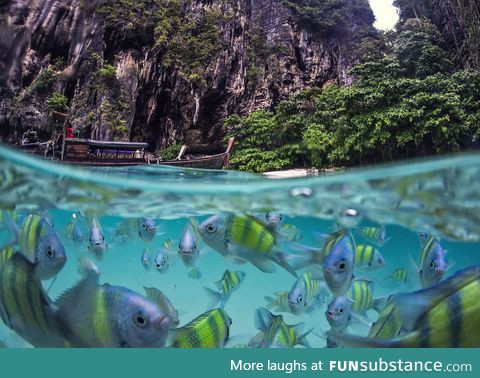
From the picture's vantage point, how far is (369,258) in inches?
104

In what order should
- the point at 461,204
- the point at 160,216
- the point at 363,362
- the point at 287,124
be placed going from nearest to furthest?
the point at 363,362
the point at 461,204
the point at 160,216
the point at 287,124

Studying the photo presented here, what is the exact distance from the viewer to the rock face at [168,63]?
20.4ft

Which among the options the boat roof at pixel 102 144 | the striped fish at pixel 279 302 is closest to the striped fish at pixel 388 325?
the striped fish at pixel 279 302

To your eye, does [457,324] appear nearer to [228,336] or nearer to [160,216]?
[228,336]

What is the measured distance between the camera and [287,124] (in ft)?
16.8

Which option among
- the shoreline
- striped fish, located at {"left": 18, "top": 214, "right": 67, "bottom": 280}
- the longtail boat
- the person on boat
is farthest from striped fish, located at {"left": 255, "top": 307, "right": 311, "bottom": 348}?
the person on boat

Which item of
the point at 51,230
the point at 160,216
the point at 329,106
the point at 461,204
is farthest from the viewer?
the point at 329,106

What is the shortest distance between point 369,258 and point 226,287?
101 cm

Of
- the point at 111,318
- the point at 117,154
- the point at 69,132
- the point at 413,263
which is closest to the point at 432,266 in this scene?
→ the point at 413,263

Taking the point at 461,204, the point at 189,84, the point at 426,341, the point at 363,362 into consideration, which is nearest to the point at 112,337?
the point at 363,362

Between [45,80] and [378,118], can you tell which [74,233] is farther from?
[378,118]

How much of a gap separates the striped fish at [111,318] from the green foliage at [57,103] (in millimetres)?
4849

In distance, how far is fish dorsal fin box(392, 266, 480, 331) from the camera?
6.33 ft

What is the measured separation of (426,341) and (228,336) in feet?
3.42
